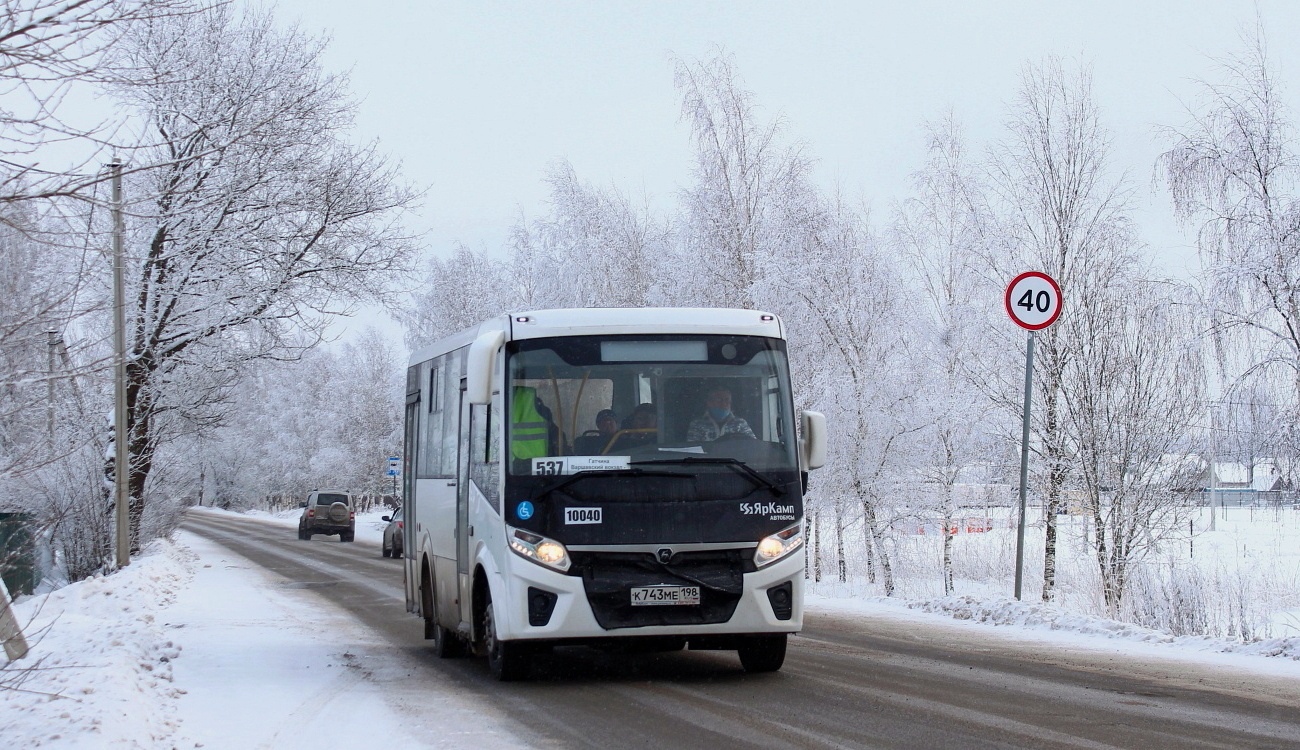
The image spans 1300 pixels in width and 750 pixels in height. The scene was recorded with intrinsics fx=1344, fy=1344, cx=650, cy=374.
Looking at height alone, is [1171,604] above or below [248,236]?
below

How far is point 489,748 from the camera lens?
7309 mm

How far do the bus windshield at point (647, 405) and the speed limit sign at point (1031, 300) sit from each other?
478 cm

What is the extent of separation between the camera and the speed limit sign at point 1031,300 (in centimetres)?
1417

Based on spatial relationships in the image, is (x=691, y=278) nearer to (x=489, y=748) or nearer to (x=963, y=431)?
(x=963, y=431)

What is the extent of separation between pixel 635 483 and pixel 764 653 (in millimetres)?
1867

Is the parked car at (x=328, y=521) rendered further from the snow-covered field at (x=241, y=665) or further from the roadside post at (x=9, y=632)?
the roadside post at (x=9, y=632)

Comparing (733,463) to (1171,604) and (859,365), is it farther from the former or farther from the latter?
(859,365)

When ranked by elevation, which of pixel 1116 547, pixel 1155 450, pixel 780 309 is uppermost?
pixel 780 309

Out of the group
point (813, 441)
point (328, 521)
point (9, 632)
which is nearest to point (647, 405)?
point (813, 441)

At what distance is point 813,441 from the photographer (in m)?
10.4

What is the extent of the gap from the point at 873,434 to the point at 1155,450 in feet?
20.1

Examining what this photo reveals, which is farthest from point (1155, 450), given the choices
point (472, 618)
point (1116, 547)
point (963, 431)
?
point (472, 618)

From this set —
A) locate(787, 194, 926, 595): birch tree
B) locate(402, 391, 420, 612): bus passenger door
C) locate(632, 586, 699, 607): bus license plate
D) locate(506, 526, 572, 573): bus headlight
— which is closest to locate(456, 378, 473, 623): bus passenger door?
locate(506, 526, 572, 573): bus headlight

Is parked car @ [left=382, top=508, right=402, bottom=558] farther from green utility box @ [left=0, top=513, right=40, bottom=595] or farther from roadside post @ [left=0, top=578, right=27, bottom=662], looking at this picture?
roadside post @ [left=0, top=578, right=27, bottom=662]
